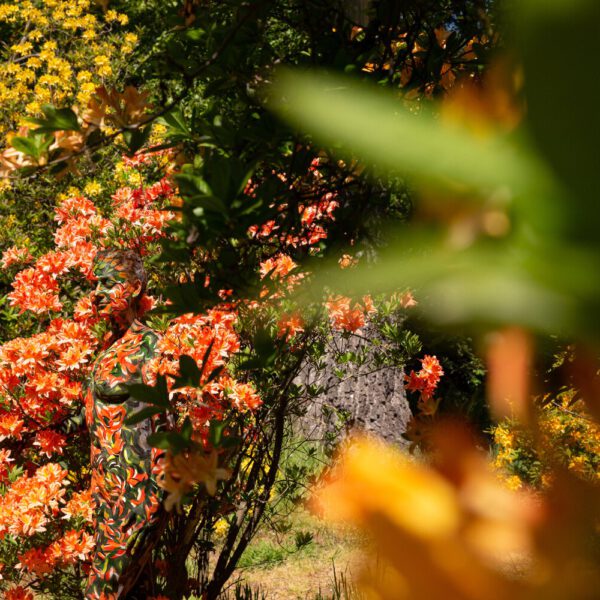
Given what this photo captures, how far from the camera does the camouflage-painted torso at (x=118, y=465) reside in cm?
269

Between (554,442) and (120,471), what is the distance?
8.49ft

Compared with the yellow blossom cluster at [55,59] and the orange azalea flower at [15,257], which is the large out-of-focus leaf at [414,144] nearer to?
the orange azalea flower at [15,257]

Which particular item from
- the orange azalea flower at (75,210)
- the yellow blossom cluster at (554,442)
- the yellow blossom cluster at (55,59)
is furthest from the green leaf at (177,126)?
Answer: the yellow blossom cluster at (55,59)

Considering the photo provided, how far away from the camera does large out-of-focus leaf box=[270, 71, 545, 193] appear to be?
18 centimetres

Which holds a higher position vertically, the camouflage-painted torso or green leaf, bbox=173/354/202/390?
the camouflage-painted torso

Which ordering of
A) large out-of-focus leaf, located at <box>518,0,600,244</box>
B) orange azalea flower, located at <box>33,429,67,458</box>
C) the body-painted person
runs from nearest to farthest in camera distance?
large out-of-focus leaf, located at <box>518,0,600,244</box> → the body-painted person → orange azalea flower, located at <box>33,429,67,458</box>

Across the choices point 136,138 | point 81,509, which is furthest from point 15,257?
point 136,138

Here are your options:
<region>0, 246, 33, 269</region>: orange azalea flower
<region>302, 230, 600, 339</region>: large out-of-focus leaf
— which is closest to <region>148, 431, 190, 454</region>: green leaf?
<region>302, 230, 600, 339</region>: large out-of-focus leaf

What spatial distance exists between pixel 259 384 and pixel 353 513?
3.01 metres

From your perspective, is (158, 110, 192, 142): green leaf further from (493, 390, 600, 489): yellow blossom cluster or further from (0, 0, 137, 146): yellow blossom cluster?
(0, 0, 137, 146): yellow blossom cluster

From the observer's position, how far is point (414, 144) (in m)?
0.18

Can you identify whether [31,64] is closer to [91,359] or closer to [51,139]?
[91,359]

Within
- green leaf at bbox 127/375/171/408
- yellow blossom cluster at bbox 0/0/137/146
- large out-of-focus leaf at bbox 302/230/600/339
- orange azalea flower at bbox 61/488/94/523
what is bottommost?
large out-of-focus leaf at bbox 302/230/600/339

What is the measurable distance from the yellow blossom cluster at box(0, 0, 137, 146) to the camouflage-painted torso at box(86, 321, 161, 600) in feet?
11.4
